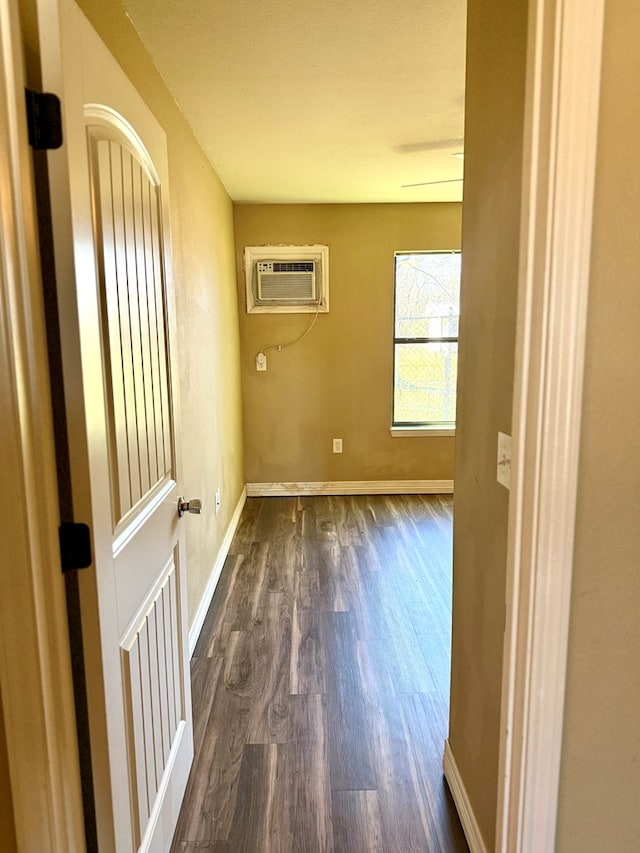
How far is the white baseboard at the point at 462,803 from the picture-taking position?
1.41 m

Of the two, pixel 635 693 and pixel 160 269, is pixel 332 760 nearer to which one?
pixel 635 693

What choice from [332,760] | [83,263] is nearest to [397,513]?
[332,760]

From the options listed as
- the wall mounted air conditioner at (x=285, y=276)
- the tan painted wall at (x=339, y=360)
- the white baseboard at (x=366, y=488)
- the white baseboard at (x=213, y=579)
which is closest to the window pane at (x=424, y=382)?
the tan painted wall at (x=339, y=360)

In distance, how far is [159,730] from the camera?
4.66ft

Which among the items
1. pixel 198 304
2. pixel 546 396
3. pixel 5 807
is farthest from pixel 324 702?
pixel 198 304

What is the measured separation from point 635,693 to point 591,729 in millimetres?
112

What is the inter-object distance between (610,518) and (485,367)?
0.50 m

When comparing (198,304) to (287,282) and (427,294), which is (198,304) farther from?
(427,294)

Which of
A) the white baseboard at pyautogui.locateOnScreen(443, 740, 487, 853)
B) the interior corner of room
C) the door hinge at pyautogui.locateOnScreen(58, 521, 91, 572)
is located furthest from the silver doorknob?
the white baseboard at pyautogui.locateOnScreen(443, 740, 487, 853)

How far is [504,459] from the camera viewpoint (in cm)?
118

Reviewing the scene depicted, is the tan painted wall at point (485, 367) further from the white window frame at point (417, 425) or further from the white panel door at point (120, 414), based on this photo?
the white window frame at point (417, 425)

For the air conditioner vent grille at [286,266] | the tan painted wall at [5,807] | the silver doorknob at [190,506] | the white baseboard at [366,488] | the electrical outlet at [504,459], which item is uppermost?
the air conditioner vent grille at [286,266]


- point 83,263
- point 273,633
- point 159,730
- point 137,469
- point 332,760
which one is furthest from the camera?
point 273,633

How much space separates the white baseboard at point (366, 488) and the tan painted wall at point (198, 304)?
2.59ft
